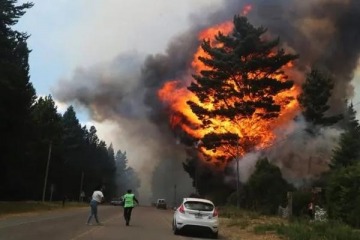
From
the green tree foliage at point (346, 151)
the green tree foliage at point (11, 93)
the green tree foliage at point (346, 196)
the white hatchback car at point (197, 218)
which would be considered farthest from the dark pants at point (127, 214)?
the green tree foliage at point (346, 151)

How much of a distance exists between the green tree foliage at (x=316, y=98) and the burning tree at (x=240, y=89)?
112 inches

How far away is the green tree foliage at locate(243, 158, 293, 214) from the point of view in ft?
154

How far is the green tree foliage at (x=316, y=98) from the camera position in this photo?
64.8 m

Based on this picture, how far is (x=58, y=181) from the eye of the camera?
350ft

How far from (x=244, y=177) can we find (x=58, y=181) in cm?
5495

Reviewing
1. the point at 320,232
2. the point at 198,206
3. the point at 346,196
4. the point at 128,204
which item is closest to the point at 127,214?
the point at 128,204

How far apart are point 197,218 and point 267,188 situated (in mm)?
28008

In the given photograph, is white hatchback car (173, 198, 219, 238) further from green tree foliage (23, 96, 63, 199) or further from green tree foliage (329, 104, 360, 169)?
green tree foliage (23, 96, 63, 199)

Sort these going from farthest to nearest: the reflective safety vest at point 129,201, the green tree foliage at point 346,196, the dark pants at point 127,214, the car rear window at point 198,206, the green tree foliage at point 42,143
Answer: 1. the green tree foliage at point 42,143
2. the dark pants at point 127,214
3. the reflective safety vest at point 129,201
4. the green tree foliage at point 346,196
5. the car rear window at point 198,206

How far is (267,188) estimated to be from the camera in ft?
162

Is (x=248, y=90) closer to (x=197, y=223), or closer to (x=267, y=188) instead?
(x=267, y=188)

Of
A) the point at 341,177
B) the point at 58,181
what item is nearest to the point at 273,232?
the point at 341,177

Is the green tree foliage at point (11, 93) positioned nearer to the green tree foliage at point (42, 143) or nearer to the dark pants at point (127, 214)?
the green tree foliage at point (42, 143)

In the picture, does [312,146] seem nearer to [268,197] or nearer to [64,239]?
[268,197]
